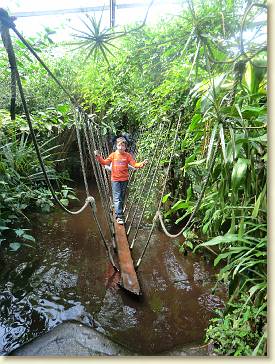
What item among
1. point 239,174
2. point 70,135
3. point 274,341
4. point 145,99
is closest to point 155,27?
point 145,99

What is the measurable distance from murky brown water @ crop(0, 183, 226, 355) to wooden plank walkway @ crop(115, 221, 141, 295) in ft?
0.19

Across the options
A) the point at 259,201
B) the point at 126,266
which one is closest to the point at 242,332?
the point at 259,201

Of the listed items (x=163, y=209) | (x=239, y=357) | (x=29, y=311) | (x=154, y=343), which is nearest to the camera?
(x=239, y=357)

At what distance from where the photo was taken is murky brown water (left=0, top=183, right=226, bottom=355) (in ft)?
4.55

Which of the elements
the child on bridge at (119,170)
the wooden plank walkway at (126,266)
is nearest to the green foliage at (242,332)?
the wooden plank walkway at (126,266)

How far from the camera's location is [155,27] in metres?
1.68

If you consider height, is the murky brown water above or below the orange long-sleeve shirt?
below

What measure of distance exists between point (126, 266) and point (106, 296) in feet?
0.63

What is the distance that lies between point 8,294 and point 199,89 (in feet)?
4.63

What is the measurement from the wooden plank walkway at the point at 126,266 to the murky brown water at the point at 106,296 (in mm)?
57

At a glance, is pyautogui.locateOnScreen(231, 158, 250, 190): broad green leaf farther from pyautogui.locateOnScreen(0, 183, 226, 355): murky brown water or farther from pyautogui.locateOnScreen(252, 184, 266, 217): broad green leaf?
pyautogui.locateOnScreen(0, 183, 226, 355): murky brown water

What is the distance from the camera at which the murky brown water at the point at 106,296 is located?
139 cm

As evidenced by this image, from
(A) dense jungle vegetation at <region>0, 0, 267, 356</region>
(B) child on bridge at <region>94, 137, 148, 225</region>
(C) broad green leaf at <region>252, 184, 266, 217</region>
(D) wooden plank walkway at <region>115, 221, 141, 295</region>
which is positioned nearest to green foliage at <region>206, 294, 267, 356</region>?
(A) dense jungle vegetation at <region>0, 0, 267, 356</region>

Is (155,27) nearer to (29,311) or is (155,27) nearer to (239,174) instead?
(239,174)
